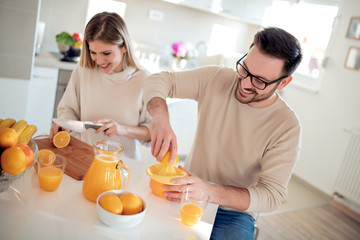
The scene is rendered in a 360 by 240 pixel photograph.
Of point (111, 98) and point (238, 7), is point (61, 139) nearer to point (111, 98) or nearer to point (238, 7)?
point (111, 98)

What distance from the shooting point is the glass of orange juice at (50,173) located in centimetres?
98

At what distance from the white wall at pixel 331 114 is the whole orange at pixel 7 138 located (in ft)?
9.95

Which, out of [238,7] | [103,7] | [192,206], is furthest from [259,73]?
[238,7]

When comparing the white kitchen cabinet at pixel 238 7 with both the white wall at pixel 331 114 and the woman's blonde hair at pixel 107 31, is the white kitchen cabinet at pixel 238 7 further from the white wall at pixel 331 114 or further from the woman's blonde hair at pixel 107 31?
the woman's blonde hair at pixel 107 31

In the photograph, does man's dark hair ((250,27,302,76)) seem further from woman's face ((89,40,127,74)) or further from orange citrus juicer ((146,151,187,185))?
woman's face ((89,40,127,74))

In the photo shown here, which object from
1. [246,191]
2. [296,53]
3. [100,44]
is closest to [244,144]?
[246,191]

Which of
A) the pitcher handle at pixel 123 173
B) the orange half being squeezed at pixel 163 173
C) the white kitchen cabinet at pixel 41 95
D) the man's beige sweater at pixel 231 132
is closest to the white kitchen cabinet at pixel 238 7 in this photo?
the white kitchen cabinet at pixel 41 95

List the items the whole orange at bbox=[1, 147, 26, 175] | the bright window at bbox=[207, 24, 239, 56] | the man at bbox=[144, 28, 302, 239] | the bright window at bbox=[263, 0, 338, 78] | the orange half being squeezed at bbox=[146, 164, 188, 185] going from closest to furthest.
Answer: the whole orange at bbox=[1, 147, 26, 175], the orange half being squeezed at bbox=[146, 164, 188, 185], the man at bbox=[144, 28, 302, 239], the bright window at bbox=[263, 0, 338, 78], the bright window at bbox=[207, 24, 239, 56]

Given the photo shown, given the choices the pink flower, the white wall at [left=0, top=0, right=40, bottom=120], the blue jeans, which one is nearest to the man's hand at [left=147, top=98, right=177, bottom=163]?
the blue jeans

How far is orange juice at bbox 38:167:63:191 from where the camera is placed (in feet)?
3.21

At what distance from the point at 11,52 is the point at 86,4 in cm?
100

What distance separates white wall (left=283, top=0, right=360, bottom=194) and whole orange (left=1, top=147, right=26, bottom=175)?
3.03 meters

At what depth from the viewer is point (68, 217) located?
2.96 feet

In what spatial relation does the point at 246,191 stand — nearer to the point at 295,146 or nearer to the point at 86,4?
the point at 295,146
